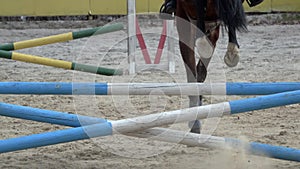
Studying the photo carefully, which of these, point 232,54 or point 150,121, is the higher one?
point 232,54

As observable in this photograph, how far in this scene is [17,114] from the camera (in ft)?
13.3

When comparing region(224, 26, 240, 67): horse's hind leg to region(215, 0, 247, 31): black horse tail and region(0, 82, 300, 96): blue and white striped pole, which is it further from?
region(0, 82, 300, 96): blue and white striped pole

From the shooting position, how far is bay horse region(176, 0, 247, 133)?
472cm

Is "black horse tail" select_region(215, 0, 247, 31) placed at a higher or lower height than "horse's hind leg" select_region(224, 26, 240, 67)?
higher

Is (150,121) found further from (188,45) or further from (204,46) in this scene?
(188,45)

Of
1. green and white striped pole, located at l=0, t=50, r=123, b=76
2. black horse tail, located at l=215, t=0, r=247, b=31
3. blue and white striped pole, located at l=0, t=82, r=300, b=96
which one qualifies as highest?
black horse tail, located at l=215, t=0, r=247, b=31

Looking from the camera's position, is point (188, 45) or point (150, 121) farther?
point (188, 45)

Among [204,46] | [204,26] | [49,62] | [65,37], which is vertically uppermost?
[204,26]

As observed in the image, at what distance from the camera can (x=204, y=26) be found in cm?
489

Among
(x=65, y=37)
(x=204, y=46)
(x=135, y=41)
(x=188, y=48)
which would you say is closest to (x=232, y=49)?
(x=204, y=46)

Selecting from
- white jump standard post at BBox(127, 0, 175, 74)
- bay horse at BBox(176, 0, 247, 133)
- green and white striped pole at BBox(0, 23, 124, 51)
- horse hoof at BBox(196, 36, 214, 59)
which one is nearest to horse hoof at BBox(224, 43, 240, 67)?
bay horse at BBox(176, 0, 247, 133)

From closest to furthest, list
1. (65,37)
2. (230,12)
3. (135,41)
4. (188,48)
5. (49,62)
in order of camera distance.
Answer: (230,12), (188,48), (65,37), (49,62), (135,41)

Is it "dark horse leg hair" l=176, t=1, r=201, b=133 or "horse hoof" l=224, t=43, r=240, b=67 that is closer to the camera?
"horse hoof" l=224, t=43, r=240, b=67

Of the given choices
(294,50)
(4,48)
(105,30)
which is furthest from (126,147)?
(294,50)
